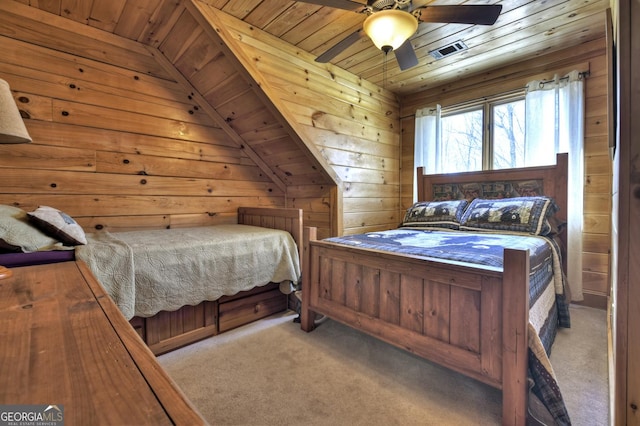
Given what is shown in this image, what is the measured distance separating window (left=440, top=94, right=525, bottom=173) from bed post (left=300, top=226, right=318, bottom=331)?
2087 millimetres

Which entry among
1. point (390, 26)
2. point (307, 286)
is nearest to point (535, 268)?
point (307, 286)

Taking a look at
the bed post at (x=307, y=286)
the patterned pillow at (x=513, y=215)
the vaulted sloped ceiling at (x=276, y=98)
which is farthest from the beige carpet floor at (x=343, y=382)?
the vaulted sloped ceiling at (x=276, y=98)

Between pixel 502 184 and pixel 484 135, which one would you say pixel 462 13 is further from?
pixel 484 135

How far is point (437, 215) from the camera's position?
2.82 metres

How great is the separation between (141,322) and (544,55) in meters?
3.97

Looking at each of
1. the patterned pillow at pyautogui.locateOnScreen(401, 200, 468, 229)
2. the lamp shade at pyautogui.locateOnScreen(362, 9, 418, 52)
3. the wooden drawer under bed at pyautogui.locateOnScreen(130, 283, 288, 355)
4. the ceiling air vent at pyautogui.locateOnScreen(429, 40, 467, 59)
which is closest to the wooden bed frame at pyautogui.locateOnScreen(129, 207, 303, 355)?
the wooden drawer under bed at pyautogui.locateOnScreen(130, 283, 288, 355)

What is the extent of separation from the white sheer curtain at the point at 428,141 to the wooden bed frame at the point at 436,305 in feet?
6.55

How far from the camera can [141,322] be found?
1.79 m

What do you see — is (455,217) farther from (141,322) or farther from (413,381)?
(141,322)

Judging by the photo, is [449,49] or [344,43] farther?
[449,49]

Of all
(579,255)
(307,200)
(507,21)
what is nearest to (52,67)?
(307,200)

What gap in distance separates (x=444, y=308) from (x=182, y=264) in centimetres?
154

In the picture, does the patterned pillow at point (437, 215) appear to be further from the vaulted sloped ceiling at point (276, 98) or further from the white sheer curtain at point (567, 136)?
the white sheer curtain at point (567, 136)

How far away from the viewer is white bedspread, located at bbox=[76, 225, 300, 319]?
5.25ft
